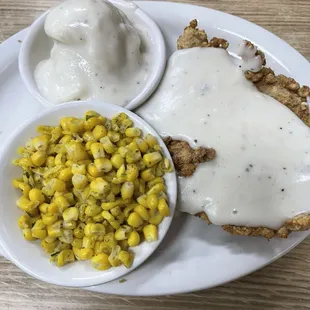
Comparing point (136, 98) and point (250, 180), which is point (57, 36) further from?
point (250, 180)

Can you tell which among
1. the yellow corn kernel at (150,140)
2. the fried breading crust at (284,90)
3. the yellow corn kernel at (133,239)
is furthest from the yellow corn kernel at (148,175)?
the fried breading crust at (284,90)

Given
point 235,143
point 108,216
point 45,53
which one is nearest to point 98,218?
point 108,216

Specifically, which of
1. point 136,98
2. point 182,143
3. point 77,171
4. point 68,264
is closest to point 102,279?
point 68,264

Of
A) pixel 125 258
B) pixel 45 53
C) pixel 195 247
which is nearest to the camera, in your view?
pixel 125 258

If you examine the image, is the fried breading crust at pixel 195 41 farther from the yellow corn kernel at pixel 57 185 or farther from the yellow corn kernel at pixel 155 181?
the yellow corn kernel at pixel 57 185

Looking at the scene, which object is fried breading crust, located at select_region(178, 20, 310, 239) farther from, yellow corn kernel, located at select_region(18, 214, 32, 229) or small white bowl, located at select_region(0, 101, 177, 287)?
yellow corn kernel, located at select_region(18, 214, 32, 229)

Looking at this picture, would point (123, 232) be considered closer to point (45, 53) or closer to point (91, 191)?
point (91, 191)

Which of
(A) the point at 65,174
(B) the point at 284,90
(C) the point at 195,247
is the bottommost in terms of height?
(C) the point at 195,247
